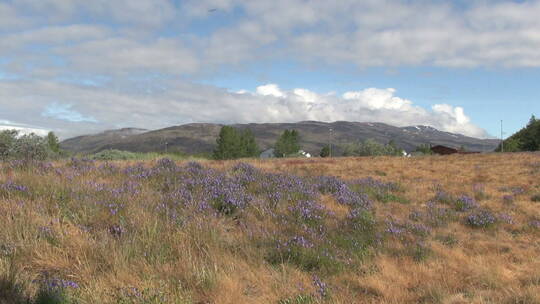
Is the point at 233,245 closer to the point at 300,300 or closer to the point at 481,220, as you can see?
the point at 300,300

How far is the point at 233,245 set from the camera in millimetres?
5176

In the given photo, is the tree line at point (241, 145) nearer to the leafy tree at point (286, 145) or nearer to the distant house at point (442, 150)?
the leafy tree at point (286, 145)

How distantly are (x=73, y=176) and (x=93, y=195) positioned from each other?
174cm

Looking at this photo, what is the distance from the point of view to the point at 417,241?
639 centimetres

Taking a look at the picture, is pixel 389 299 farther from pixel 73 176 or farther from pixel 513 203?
pixel 513 203

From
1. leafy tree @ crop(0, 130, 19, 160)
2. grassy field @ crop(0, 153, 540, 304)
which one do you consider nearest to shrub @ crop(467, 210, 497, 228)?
grassy field @ crop(0, 153, 540, 304)

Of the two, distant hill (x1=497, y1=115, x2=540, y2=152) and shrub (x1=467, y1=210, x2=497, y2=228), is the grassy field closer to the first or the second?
shrub (x1=467, y1=210, x2=497, y2=228)

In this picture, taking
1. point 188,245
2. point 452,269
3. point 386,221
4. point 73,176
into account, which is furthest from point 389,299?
point 73,176

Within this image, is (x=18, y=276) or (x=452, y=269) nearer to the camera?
(x=18, y=276)

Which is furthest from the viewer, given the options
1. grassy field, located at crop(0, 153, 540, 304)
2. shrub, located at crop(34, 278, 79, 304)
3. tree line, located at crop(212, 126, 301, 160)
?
tree line, located at crop(212, 126, 301, 160)

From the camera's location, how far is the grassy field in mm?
3904

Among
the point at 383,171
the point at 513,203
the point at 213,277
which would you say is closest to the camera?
the point at 213,277

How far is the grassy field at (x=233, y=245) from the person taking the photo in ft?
12.8

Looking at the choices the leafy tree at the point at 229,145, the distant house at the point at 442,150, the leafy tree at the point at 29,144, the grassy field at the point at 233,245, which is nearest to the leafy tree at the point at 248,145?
the leafy tree at the point at 229,145
